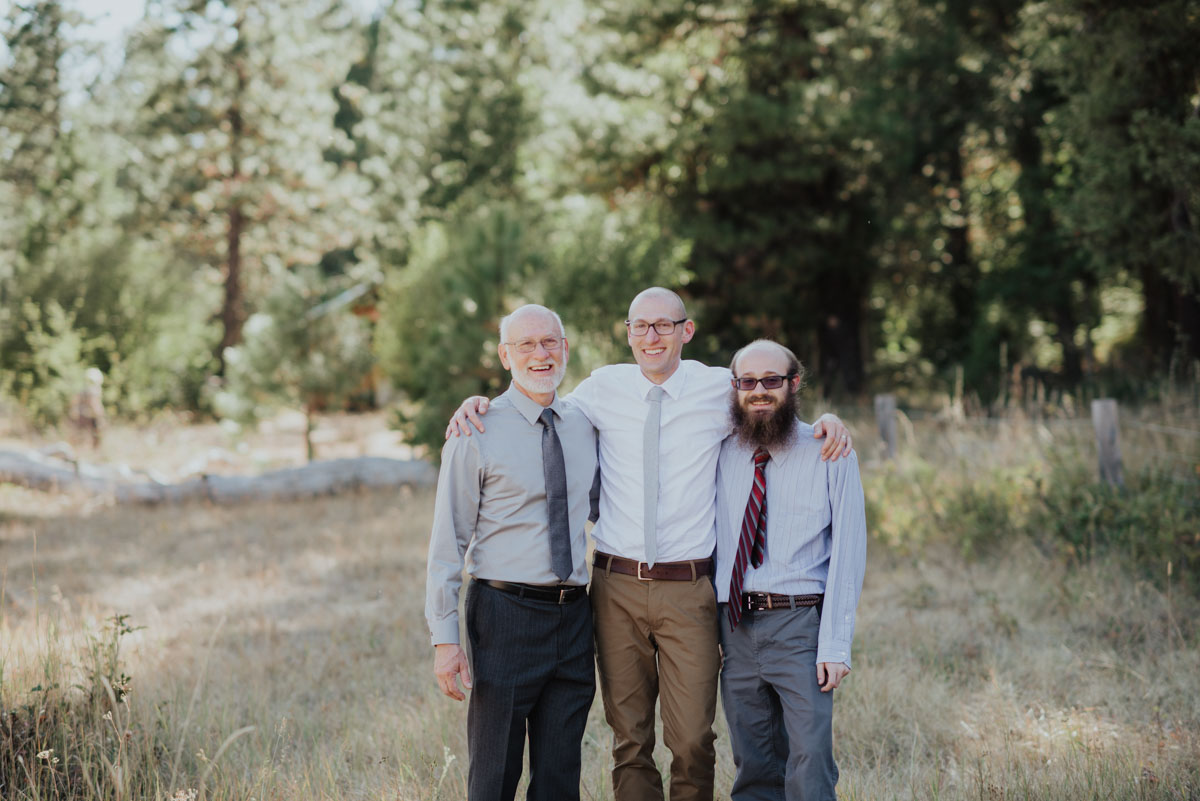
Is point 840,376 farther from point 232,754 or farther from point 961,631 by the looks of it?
point 232,754

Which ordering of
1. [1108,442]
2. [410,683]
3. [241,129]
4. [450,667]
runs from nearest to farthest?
1. [450,667]
2. [410,683]
3. [1108,442]
4. [241,129]

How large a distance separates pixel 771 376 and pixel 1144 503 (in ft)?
16.6

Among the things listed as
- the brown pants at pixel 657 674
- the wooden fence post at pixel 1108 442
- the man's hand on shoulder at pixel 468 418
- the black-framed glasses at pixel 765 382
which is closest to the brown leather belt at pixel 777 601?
the brown pants at pixel 657 674

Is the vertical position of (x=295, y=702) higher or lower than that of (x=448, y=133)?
lower

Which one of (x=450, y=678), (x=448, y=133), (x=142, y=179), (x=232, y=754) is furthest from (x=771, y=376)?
(x=142, y=179)

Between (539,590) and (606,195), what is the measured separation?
52.9ft

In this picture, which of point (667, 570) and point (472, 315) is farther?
point (472, 315)

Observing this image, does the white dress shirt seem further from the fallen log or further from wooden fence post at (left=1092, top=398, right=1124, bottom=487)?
the fallen log

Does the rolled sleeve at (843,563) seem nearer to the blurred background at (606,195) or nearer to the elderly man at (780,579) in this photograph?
Result: the elderly man at (780,579)

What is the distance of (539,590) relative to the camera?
3.46 m

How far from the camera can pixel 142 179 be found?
27.1 metres

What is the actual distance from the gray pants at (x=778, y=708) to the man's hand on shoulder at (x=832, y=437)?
581mm

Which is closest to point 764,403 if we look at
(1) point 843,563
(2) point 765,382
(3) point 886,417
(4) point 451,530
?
(2) point 765,382

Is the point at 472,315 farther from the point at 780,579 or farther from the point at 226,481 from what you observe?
the point at 780,579
